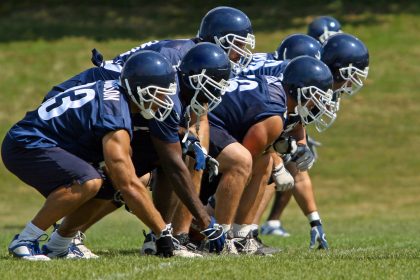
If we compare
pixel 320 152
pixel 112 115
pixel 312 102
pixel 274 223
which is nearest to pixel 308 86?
pixel 312 102

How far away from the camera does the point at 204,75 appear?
764cm

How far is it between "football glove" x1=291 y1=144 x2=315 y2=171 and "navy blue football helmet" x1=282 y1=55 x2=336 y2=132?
19.0 inches

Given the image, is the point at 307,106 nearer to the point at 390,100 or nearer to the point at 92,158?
the point at 92,158

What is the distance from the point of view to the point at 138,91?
7.11 m

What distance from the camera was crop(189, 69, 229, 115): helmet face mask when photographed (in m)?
7.65

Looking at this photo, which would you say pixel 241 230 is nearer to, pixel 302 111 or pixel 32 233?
pixel 302 111

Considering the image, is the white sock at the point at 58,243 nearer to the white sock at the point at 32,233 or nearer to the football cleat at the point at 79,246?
the football cleat at the point at 79,246

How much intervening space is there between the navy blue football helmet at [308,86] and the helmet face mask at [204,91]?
73 centimetres

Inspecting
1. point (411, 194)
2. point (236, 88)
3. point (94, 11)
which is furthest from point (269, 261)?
point (94, 11)

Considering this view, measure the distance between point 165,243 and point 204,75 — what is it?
1271 millimetres

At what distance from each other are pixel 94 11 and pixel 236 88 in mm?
20656

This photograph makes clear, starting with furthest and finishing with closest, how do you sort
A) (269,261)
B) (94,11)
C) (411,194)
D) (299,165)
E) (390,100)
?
(94,11) → (390,100) → (411,194) → (299,165) → (269,261)

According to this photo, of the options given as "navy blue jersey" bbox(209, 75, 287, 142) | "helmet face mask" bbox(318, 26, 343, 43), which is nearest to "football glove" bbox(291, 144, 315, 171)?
"navy blue jersey" bbox(209, 75, 287, 142)

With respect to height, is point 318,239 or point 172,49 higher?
point 172,49
